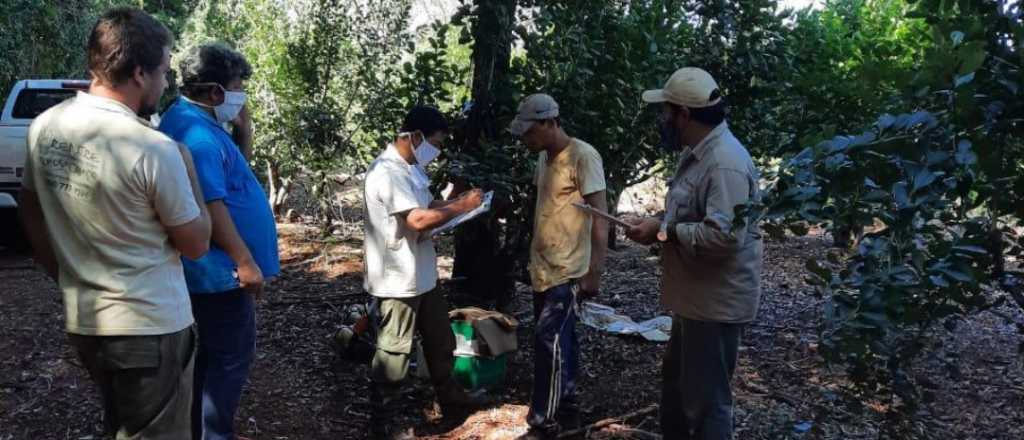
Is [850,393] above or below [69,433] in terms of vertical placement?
above

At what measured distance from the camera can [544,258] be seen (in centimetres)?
446

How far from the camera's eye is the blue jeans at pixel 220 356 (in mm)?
3311

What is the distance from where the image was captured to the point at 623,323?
21.2 feet

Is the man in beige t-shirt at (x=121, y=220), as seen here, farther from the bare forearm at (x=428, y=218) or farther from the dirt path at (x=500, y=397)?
the dirt path at (x=500, y=397)

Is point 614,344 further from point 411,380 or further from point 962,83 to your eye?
point 962,83

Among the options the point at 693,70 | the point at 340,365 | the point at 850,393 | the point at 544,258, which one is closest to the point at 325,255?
the point at 340,365

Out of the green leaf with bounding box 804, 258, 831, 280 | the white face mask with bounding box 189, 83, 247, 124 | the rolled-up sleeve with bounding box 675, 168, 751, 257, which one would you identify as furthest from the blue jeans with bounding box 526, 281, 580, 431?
A: the green leaf with bounding box 804, 258, 831, 280

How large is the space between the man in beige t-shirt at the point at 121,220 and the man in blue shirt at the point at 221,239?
53 cm

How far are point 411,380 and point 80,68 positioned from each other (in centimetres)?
1299

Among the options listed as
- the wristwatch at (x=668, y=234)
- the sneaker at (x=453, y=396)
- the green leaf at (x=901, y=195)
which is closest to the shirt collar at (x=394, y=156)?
the sneaker at (x=453, y=396)

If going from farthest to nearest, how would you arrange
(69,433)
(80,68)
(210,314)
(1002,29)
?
1. (80,68)
2. (69,433)
3. (210,314)
4. (1002,29)

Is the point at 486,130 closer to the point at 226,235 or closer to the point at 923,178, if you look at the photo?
the point at 226,235

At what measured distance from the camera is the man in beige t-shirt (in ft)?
8.13

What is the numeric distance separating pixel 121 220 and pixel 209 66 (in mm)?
1157
